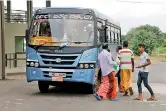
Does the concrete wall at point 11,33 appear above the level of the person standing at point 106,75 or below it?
above

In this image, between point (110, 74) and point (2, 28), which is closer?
point (110, 74)

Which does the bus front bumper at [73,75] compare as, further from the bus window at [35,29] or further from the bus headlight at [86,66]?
the bus window at [35,29]

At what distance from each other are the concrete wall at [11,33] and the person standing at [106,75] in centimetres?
1940

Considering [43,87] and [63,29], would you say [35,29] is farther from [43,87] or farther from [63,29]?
[43,87]

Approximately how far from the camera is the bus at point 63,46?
12.3 metres

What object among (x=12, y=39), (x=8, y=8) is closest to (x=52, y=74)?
(x=12, y=39)

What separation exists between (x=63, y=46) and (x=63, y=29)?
2.21 ft

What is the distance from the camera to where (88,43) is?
1250cm

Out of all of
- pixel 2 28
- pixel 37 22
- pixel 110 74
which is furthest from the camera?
pixel 2 28

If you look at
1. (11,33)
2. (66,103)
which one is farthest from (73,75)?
(11,33)

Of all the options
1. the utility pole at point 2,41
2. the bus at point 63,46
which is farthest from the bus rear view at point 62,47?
the utility pole at point 2,41

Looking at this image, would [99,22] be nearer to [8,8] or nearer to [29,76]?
[29,76]

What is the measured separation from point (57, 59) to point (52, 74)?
0.52m

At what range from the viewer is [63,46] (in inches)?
487
